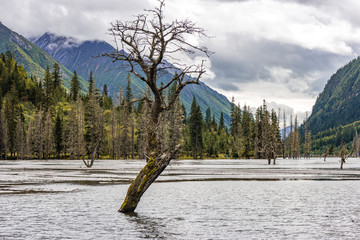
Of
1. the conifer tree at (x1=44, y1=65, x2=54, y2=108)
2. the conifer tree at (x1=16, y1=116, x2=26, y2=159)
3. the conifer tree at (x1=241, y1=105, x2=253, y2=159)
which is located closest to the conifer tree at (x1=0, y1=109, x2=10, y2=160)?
the conifer tree at (x1=16, y1=116, x2=26, y2=159)

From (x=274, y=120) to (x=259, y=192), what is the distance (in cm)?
14252

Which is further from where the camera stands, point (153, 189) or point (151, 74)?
point (153, 189)

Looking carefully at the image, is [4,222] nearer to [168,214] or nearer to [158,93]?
[168,214]

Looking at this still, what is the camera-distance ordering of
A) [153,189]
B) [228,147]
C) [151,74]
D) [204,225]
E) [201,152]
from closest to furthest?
[204,225] → [151,74] → [153,189] → [201,152] → [228,147]

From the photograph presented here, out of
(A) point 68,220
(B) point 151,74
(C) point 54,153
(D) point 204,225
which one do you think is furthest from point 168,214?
(C) point 54,153

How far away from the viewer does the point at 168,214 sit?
65.6 feet

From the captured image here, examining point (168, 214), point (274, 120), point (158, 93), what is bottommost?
point (168, 214)

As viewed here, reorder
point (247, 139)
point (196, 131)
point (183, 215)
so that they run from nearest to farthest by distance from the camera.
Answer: point (183, 215) → point (196, 131) → point (247, 139)

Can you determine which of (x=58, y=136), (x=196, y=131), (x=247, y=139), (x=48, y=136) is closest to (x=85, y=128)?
(x=58, y=136)

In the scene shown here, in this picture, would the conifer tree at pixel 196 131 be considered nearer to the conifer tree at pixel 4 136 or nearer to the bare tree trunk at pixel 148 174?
the conifer tree at pixel 4 136

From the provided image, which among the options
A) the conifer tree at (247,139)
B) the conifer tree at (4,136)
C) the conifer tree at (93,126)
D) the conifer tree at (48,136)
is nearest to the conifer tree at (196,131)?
the conifer tree at (247,139)

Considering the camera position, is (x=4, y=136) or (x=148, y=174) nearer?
(x=148, y=174)

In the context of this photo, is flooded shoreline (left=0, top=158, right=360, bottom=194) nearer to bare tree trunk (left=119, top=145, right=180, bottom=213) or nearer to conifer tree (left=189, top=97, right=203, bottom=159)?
bare tree trunk (left=119, top=145, right=180, bottom=213)

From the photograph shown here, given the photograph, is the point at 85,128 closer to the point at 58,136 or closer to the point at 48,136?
the point at 58,136
